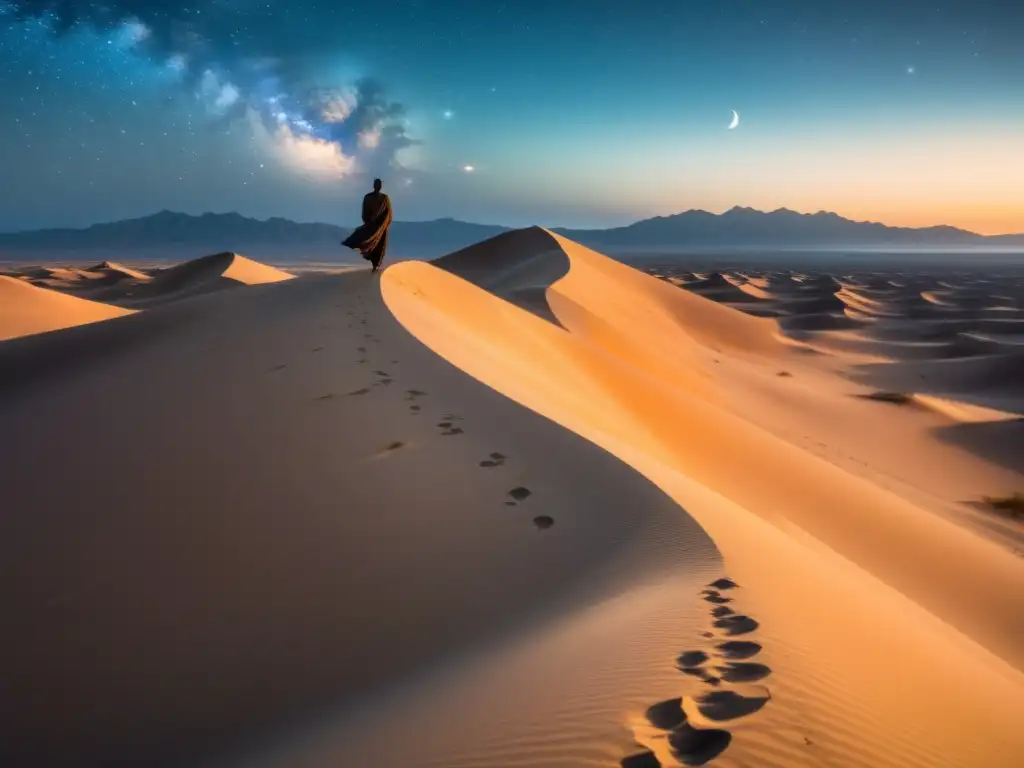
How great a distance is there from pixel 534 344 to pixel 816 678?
1054 cm

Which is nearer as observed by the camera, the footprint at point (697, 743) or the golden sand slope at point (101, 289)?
the footprint at point (697, 743)

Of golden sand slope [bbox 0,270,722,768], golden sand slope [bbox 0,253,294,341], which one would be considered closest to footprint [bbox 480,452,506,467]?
golden sand slope [bbox 0,270,722,768]

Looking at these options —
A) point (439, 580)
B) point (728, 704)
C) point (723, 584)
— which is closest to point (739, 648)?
point (728, 704)

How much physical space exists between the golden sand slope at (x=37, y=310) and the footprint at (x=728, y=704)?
21.7 meters

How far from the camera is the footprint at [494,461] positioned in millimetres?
4754

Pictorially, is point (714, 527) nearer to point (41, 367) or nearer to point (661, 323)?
point (41, 367)

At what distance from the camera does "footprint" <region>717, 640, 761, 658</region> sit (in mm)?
2451

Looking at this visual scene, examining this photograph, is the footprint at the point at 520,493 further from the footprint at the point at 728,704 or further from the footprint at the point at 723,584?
the footprint at the point at 728,704

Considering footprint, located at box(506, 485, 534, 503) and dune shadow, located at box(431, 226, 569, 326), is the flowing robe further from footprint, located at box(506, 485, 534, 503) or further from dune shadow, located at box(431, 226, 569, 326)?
dune shadow, located at box(431, 226, 569, 326)

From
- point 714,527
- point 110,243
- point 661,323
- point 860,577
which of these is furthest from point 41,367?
point 110,243

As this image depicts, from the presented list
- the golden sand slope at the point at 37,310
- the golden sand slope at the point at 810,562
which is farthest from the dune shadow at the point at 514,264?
the golden sand slope at the point at 37,310

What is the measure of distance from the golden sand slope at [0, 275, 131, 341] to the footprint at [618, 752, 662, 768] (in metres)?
21.8

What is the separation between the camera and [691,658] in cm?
243

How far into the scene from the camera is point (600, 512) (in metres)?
4.12
